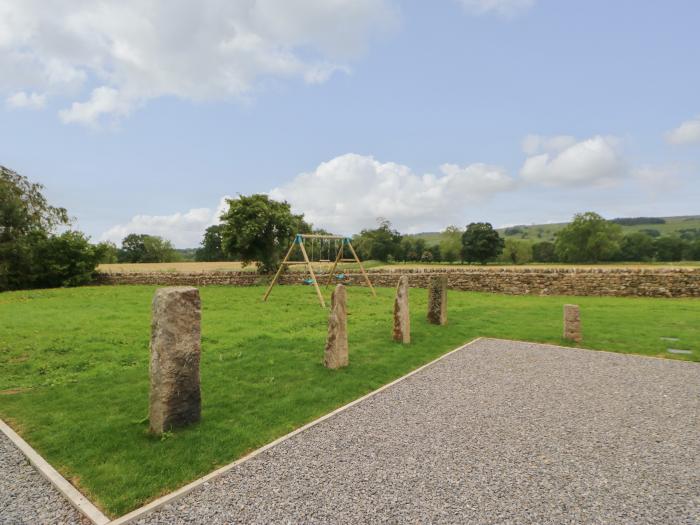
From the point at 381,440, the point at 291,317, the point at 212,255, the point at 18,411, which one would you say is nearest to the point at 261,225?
the point at 291,317

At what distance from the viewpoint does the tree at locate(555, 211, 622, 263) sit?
59.2 metres

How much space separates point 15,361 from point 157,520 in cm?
706

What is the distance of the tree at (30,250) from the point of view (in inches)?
1110

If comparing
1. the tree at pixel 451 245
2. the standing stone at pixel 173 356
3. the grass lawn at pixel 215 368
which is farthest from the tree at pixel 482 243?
the standing stone at pixel 173 356

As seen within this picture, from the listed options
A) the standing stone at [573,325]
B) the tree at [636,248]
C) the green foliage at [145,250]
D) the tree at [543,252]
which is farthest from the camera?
the green foliage at [145,250]

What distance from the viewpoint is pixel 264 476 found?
3670 millimetres

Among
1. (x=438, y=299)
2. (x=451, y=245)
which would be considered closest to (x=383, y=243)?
(x=451, y=245)

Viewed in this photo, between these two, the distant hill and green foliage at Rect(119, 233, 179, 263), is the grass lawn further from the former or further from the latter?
the distant hill

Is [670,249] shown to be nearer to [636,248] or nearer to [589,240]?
[636,248]

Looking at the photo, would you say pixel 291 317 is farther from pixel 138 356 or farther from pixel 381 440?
pixel 381 440

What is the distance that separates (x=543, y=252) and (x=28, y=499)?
3082 inches

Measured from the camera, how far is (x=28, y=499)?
3.32 meters

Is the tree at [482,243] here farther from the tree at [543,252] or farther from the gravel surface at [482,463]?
the gravel surface at [482,463]

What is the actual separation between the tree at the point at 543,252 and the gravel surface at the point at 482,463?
6974cm
